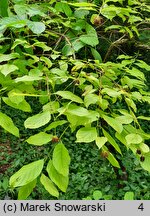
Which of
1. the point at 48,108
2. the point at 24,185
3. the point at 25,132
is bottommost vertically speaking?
the point at 25,132

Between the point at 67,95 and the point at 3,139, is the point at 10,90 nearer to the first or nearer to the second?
the point at 67,95

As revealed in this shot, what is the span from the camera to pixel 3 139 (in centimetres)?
355

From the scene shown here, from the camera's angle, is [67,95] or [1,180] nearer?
[67,95]

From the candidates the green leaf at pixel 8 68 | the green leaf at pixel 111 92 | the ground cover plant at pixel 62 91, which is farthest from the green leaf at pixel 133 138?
the green leaf at pixel 8 68

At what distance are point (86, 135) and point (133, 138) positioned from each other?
4.6 inches

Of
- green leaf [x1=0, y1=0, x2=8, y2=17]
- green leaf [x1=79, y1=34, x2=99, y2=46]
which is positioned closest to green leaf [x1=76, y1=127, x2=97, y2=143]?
green leaf [x1=79, y1=34, x2=99, y2=46]

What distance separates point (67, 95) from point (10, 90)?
0.19 metres

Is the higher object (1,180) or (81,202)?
(81,202)

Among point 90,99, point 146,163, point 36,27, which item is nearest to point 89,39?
point 36,27

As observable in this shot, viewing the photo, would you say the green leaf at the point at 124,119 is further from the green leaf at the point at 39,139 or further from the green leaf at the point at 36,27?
the green leaf at the point at 36,27

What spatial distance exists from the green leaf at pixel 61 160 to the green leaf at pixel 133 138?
0.15 m

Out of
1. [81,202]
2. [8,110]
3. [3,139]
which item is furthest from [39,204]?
[8,110]

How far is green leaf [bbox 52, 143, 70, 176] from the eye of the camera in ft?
2.43

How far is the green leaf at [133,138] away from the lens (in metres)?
0.76
